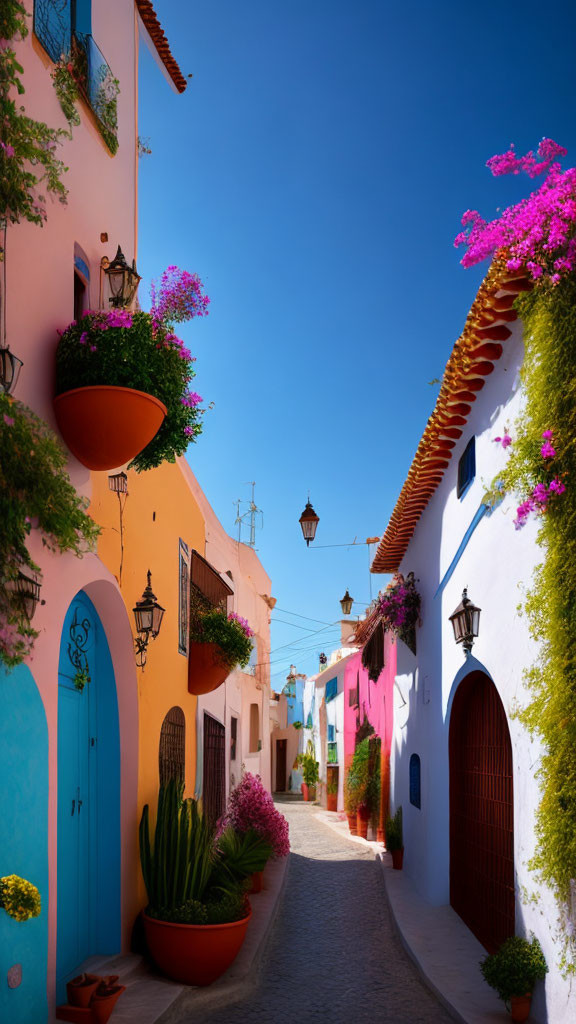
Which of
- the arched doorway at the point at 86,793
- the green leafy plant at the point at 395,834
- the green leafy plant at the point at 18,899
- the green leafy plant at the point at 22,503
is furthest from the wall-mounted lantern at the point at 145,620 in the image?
the green leafy plant at the point at 395,834

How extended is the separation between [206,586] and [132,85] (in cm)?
636

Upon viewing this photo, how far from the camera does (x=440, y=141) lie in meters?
8.88

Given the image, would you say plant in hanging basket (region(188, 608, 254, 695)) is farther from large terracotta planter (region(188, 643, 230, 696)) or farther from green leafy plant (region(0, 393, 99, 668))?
green leafy plant (region(0, 393, 99, 668))

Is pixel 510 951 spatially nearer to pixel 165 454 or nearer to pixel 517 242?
pixel 165 454

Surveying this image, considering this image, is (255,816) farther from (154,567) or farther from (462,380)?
(462,380)

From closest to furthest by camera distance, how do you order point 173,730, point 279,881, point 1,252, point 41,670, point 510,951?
point 1,252 → point 41,670 → point 510,951 → point 173,730 → point 279,881

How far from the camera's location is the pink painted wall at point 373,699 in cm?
1643

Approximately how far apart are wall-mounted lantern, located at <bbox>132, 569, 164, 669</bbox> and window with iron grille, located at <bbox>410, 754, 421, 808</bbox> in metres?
5.70

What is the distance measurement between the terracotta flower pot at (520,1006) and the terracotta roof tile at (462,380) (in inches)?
184

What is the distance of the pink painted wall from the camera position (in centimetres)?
1643

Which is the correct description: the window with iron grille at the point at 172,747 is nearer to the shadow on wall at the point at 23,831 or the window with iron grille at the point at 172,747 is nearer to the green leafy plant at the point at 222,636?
the green leafy plant at the point at 222,636

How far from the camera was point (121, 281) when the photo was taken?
664 centimetres

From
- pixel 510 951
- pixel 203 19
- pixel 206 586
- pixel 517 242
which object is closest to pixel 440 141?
pixel 203 19

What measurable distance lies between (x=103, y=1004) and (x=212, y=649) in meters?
5.31
